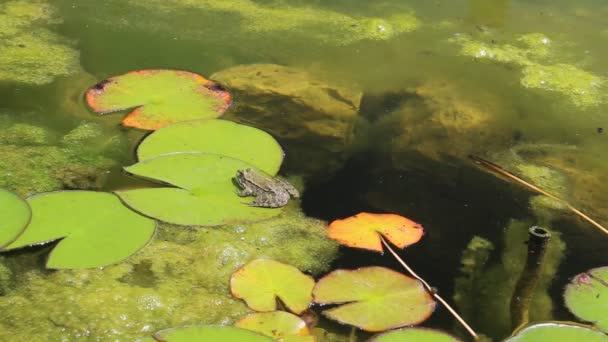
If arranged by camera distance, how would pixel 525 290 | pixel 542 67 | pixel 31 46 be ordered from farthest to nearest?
1. pixel 542 67
2. pixel 31 46
3. pixel 525 290

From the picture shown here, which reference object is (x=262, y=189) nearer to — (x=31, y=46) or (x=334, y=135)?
(x=334, y=135)

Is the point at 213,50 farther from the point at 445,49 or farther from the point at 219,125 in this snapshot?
the point at 445,49

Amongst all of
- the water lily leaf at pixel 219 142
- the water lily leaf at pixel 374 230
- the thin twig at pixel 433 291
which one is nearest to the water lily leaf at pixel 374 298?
the thin twig at pixel 433 291

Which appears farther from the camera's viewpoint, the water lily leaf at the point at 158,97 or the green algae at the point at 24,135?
the water lily leaf at the point at 158,97

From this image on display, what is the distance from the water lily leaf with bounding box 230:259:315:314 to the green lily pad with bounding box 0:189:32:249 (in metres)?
0.54

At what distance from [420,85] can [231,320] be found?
1.37m

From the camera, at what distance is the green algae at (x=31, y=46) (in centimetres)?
251

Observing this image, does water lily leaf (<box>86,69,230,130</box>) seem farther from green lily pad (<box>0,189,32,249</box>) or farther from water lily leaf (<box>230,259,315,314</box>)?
water lily leaf (<box>230,259,315,314</box>)

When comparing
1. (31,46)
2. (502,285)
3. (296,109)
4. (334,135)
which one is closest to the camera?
(502,285)

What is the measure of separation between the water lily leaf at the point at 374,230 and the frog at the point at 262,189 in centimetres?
15

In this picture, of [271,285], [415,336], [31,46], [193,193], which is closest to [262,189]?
[193,193]

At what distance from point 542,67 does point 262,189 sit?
4.93ft

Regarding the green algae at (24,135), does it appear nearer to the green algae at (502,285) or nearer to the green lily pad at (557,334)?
the green algae at (502,285)

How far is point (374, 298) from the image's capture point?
1.65m
